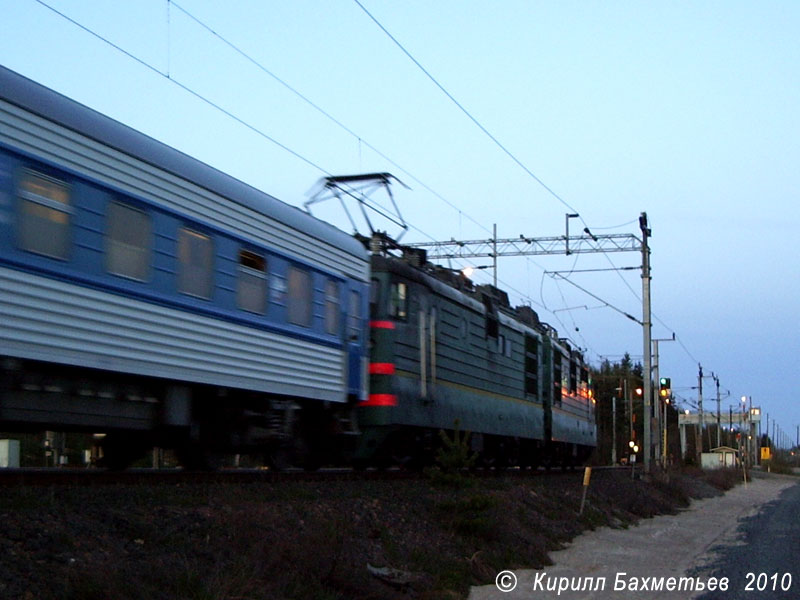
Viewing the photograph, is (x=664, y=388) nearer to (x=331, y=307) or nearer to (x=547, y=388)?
(x=547, y=388)

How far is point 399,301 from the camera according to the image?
650 inches

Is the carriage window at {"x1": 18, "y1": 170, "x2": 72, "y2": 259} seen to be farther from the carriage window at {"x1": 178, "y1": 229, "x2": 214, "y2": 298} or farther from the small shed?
the small shed

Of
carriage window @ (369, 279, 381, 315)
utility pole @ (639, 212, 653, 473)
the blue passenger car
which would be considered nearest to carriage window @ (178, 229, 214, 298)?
the blue passenger car

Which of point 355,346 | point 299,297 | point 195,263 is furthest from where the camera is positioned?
point 355,346

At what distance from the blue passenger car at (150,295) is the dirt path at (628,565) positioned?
3.81m

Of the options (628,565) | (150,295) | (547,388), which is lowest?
(628,565)

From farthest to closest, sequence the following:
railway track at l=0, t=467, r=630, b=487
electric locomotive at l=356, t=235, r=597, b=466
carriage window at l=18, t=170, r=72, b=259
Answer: electric locomotive at l=356, t=235, r=597, b=466 → railway track at l=0, t=467, r=630, b=487 → carriage window at l=18, t=170, r=72, b=259

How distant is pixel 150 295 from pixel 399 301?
21.6 ft

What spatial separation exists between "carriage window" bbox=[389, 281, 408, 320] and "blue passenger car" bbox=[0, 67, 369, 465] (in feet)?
5.57

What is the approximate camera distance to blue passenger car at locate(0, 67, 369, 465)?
29.6 feet

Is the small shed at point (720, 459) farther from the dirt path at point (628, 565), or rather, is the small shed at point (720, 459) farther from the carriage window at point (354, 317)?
the carriage window at point (354, 317)

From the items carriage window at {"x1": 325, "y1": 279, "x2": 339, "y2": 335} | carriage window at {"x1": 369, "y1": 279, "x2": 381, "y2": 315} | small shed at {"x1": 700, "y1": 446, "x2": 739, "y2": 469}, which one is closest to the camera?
carriage window at {"x1": 325, "y1": 279, "x2": 339, "y2": 335}

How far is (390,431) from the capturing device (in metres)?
16.0

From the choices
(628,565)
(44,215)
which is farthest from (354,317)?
(44,215)
